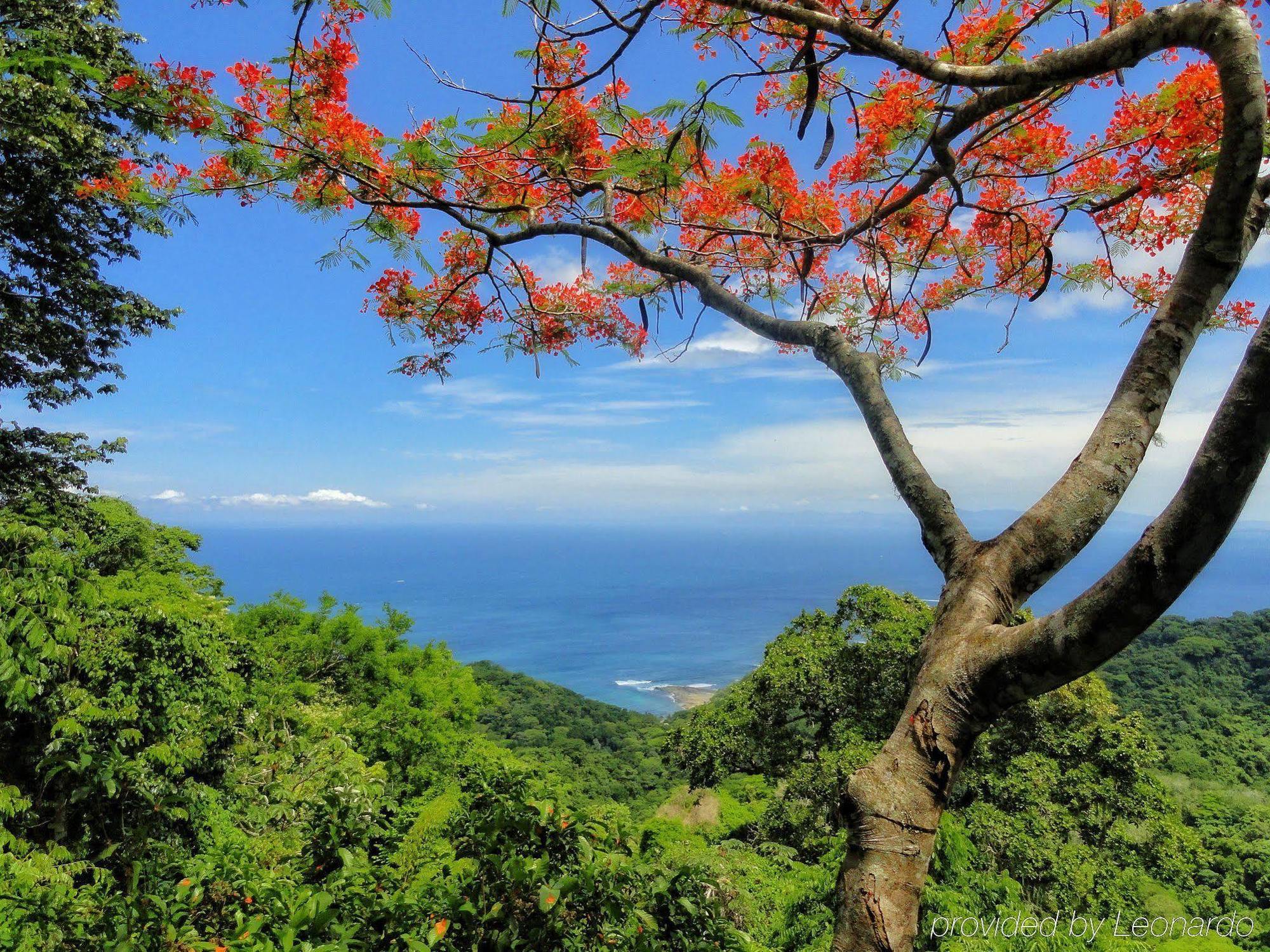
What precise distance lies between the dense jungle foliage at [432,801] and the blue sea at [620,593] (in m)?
3.78

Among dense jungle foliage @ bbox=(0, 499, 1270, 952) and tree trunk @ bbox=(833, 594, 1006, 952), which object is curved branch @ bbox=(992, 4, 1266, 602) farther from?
dense jungle foliage @ bbox=(0, 499, 1270, 952)

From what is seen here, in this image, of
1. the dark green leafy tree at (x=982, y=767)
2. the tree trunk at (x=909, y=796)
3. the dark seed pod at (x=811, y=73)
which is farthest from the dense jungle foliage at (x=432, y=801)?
the dark seed pod at (x=811, y=73)

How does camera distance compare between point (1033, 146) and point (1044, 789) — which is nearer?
point (1033, 146)

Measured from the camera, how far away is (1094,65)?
4.74ft

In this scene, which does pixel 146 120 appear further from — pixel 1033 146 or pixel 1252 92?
pixel 1033 146

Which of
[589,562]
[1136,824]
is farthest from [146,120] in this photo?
[589,562]

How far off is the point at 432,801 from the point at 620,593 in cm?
9741

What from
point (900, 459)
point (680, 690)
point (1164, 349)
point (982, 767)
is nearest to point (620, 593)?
point (680, 690)

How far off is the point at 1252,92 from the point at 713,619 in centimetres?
8083

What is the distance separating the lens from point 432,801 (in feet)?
31.6

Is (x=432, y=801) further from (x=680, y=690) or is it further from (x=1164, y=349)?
(x=680, y=690)

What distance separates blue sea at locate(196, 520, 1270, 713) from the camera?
2189 inches

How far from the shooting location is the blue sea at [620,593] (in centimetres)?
5559

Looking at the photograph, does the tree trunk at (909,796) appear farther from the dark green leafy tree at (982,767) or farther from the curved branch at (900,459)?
the dark green leafy tree at (982,767)
